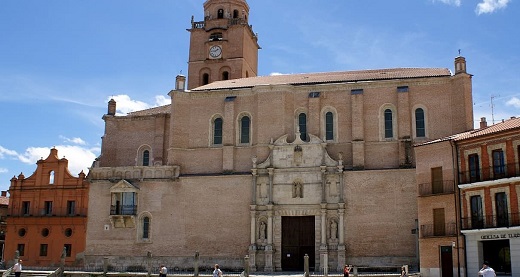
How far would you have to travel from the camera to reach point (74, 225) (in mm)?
51719

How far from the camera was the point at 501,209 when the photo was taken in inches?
1409

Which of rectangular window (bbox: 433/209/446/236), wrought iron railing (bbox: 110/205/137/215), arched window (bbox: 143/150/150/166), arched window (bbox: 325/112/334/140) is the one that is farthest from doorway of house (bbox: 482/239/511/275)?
arched window (bbox: 143/150/150/166)

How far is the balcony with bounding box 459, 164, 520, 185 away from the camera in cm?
3544

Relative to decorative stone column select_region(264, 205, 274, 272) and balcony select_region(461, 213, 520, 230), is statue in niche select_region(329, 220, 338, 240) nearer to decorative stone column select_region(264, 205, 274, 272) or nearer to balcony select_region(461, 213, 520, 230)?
decorative stone column select_region(264, 205, 274, 272)

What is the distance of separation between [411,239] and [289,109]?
1346cm

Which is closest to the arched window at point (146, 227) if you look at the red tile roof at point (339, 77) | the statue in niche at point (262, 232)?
the statue in niche at point (262, 232)

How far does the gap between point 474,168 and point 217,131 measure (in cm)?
2096

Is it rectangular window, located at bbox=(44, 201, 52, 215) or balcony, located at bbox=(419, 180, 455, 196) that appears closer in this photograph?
balcony, located at bbox=(419, 180, 455, 196)

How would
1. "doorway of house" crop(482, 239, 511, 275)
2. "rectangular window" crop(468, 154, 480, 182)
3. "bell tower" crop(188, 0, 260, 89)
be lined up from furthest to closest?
"bell tower" crop(188, 0, 260, 89), "rectangular window" crop(468, 154, 480, 182), "doorway of house" crop(482, 239, 511, 275)

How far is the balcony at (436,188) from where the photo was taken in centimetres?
3844

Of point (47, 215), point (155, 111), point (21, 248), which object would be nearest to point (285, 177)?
point (155, 111)

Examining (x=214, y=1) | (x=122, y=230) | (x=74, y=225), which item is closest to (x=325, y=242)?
(x=122, y=230)

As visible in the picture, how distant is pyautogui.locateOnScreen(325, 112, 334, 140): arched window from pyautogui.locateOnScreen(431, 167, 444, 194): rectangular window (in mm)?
10364

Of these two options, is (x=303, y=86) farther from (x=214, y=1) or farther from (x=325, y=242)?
(x=214, y=1)
